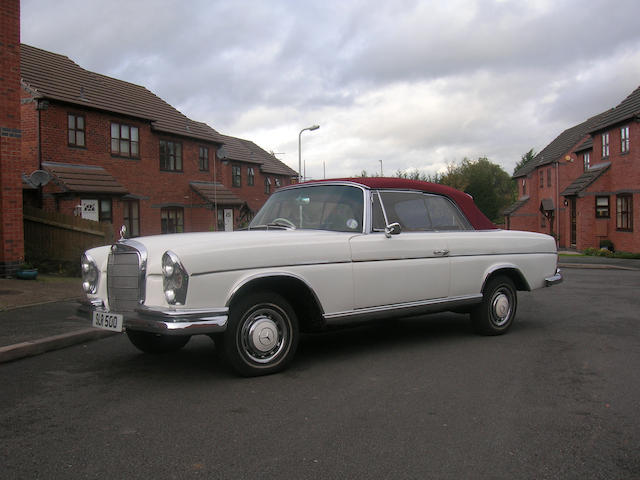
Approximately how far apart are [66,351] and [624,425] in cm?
513

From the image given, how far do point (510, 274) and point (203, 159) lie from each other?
2433 centimetres

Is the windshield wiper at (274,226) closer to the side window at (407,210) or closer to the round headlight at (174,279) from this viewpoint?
the side window at (407,210)

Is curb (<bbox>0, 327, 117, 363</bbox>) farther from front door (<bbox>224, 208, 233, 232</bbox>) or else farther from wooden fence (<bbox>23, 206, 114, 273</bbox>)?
front door (<bbox>224, 208, 233, 232</bbox>)

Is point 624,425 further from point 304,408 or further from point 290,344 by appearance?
point 290,344

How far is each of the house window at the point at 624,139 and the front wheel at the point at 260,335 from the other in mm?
25921

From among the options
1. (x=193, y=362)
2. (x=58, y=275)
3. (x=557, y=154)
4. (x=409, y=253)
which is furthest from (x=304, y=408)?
(x=557, y=154)

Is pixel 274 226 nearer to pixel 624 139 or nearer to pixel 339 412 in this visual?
pixel 339 412

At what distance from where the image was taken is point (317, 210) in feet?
18.9

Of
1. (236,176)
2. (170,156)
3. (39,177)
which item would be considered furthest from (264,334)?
(236,176)

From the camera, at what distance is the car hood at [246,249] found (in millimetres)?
4359

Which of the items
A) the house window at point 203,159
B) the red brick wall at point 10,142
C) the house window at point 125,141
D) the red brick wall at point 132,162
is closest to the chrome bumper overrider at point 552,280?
the red brick wall at point 10,142

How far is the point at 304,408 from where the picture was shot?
3.93 m

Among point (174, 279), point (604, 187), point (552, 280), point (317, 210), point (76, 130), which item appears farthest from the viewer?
point (604, 187)

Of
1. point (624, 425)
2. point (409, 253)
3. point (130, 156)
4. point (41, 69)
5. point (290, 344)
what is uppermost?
point (41, 69)
